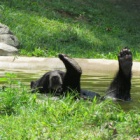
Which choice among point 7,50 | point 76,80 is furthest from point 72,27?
point 76,80

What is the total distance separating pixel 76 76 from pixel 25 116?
1.73 metres

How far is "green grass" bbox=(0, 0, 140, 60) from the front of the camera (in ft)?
54.6

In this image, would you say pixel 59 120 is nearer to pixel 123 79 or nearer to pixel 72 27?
pixel 123 79

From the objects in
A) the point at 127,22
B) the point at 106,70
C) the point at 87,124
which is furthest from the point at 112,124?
the point at 127,22

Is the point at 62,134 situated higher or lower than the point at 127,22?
lower

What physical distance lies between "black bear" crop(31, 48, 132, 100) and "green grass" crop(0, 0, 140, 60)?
24.8 ft

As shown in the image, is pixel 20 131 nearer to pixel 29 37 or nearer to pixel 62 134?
pixel 62 134

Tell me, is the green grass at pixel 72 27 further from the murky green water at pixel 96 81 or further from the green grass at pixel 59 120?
the green grass at pixel 59 120

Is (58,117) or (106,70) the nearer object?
(58,117)

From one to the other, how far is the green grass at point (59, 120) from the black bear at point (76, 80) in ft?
2.33

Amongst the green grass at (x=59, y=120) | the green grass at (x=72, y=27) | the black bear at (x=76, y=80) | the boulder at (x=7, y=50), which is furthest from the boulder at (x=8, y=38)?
the green grass at (x=59, y=120)

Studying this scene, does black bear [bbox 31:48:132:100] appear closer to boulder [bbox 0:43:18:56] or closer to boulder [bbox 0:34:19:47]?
boulder [bbox 0:43:18:56]

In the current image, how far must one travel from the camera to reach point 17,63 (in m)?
12.3

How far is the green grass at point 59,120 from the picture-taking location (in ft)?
15.7
